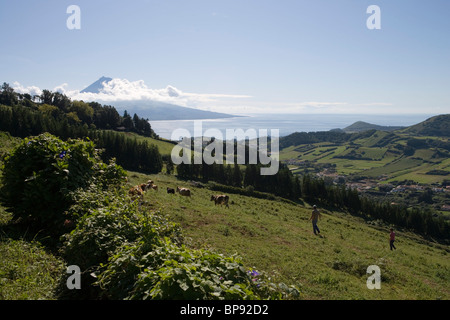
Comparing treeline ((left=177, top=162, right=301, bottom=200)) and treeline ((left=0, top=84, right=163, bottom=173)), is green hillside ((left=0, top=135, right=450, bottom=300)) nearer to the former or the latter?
treeline ((left=0, top=84, right=163, bottom=173))

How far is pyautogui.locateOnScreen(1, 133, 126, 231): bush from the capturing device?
8055mm

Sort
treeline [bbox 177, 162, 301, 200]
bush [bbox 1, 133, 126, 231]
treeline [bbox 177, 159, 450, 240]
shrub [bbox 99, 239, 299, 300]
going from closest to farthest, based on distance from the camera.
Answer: shrub [bbox 99, 239, 299, 300], bush [bbox 1, 133, 126, 231], treeline [bbox 177, 159, 450, 240], treeline [bbox 177, 162, 301, 200]

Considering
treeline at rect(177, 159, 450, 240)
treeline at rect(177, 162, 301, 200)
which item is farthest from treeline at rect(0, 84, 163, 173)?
treeline at rect(177, 162, 301, 200)

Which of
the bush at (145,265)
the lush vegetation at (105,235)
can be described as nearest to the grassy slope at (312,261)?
the bush at (145,265)

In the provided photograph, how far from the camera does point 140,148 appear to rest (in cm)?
8881

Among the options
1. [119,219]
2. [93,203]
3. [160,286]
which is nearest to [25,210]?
[93,203]

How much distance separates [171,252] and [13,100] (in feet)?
522

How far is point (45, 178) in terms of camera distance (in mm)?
8289

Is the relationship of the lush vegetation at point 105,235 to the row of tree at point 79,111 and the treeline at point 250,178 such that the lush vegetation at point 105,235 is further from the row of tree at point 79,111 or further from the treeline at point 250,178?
the row of tree at point 79,111

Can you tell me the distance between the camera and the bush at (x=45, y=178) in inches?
317

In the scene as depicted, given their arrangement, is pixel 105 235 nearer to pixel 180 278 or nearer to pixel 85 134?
pixel 180 278

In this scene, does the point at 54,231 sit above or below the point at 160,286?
below

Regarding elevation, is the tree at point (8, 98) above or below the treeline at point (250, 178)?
above
